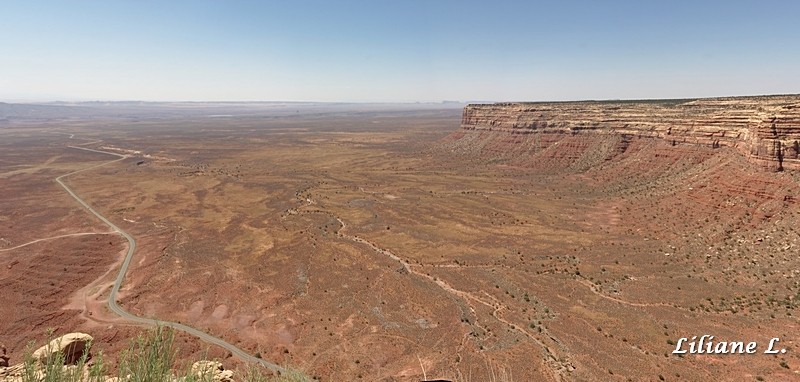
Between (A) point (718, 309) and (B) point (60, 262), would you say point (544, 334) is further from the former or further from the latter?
(B) point (60, 262)

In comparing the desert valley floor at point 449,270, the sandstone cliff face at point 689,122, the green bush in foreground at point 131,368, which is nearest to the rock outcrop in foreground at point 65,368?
the green bush in foreground at point 131,368

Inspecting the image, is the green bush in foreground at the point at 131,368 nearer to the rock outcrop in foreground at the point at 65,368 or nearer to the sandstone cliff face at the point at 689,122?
the rock outcrop in foreground at the point at 65,368

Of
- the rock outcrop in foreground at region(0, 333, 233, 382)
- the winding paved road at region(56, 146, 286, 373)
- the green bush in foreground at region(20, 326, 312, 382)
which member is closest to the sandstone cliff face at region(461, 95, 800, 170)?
the winding paved road at region(56, 146, 286, 373)

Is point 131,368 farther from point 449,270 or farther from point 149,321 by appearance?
point 449,270

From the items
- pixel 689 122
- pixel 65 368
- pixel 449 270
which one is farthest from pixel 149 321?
pixel 689 122

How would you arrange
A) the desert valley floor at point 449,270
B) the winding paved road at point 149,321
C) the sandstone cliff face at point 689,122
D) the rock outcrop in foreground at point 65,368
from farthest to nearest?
the sandstone cliff face at point 689,122, the desert valley floor at point 449,270, the winding paved road at point 149,321, the rock outcrop in foreground at point 65,368

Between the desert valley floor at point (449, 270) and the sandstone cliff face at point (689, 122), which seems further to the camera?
the sandstone cliff face at point (689, 122)
